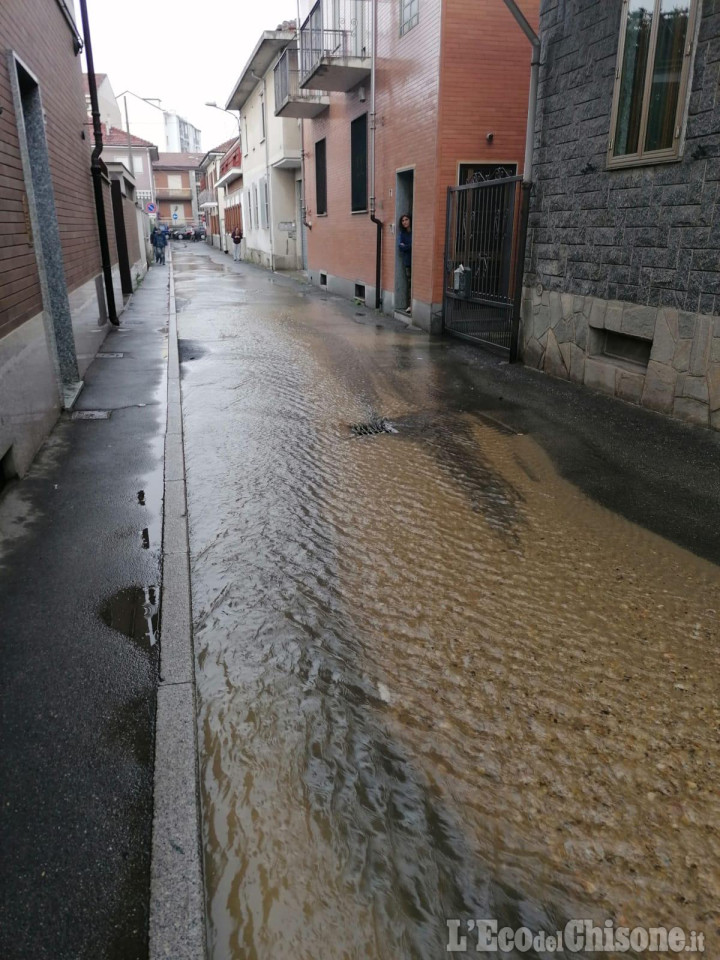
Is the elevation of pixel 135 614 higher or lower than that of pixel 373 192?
lower

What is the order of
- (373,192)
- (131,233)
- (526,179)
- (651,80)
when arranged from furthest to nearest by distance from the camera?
(131,233) → (373,192) → (526,179) → (651,80)

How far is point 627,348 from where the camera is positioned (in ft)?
24.7

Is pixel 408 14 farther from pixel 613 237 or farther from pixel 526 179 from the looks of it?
pixel 613 237

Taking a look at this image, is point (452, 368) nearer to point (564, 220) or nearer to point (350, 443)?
point (564, 220)

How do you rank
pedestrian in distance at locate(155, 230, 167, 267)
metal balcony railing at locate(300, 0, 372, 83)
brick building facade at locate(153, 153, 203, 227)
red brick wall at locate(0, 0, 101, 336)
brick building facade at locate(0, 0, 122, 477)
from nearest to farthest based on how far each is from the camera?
brick building facade at locate(0, 0, 122, 477) < red brick wall at locate(0, 0, 101, 336) < metal balcony railing at locate(300, 0, 372, 83) < pedestrian in distance at locate(155, 230, 167, 267) < brick building facade at locate(153, 153, 203, 227)

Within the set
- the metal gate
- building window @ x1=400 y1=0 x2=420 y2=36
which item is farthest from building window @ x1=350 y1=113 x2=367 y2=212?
the metal gate

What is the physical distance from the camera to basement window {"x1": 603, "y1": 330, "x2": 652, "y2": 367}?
7262 mm

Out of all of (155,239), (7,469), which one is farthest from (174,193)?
(7,469)

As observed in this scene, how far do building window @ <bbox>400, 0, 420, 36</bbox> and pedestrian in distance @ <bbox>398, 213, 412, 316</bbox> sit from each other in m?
3.21

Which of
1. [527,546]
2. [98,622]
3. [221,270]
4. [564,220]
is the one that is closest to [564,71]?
[564,220]

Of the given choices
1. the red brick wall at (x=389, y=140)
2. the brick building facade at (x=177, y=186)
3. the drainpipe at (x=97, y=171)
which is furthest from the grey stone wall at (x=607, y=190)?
the brick building facade at (x=177, y=186)

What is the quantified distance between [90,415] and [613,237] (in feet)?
19.1

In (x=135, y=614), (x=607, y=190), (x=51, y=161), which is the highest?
(x=51, y=161)

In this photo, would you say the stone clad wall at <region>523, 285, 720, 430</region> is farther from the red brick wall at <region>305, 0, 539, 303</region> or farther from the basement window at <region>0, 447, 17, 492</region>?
the basement window at <region>0, 447, 17, 492</region>
